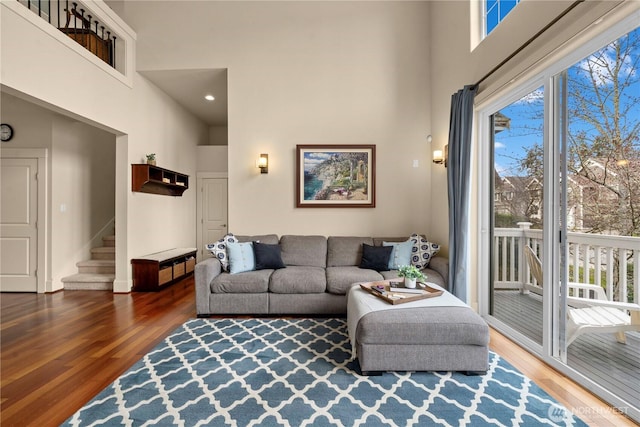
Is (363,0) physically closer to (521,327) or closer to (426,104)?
→ (426,104)

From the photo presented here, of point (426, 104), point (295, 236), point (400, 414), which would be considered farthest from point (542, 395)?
point (426, 104)

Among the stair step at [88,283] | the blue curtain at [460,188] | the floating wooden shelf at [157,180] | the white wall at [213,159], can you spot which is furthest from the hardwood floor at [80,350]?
the white wall at [213,159]

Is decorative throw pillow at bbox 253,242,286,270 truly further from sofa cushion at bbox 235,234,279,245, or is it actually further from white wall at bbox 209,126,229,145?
white wall at bbox 209,126,229,145

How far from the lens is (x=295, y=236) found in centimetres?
389

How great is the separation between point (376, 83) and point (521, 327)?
3473 millimetres

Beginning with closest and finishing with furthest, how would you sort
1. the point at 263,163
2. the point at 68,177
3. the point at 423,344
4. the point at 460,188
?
1. the point at 423,344
2. the point at 460,188
3. the point at 263,163
4. the point at 68,177

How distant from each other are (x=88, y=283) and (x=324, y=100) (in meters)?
4.40

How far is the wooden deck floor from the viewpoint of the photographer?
5.92 feet

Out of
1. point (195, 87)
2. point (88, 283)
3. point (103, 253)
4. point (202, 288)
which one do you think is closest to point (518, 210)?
point (202, 288)

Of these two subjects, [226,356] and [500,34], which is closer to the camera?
[226,356]

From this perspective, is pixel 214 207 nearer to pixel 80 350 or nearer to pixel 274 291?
pixel 274 291

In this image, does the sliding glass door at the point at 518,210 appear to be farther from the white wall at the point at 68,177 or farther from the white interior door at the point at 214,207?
the white wall at the point at 68,177

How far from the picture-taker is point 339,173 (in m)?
4.12

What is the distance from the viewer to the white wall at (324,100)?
4125mm
